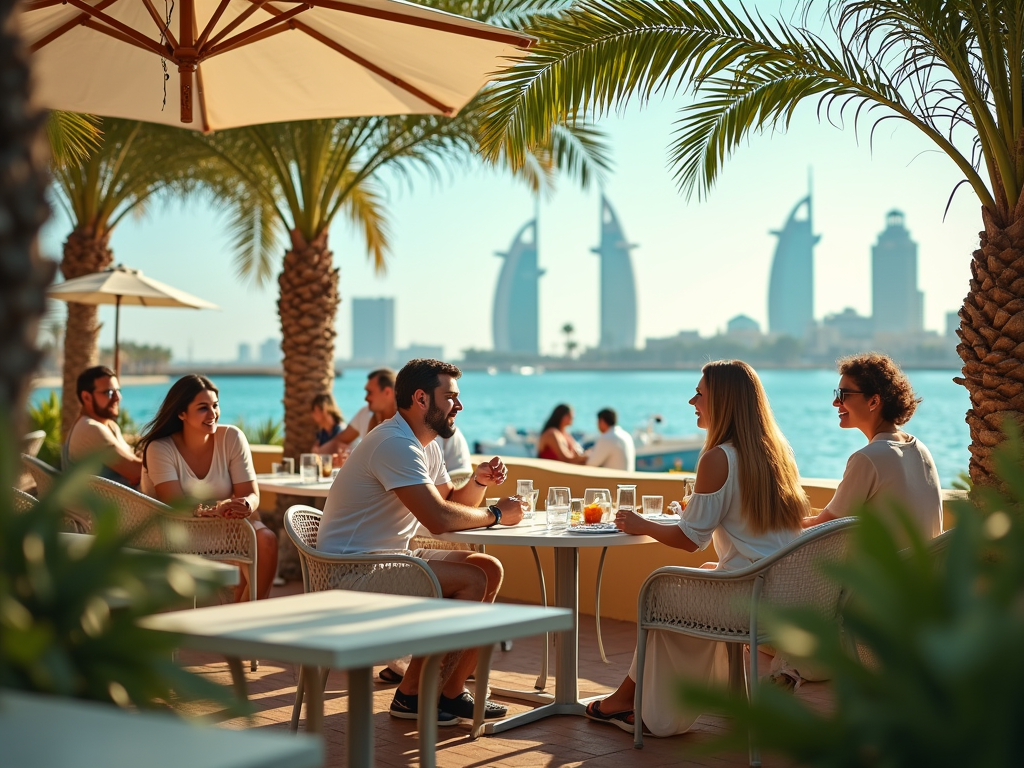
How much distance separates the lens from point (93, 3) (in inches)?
225

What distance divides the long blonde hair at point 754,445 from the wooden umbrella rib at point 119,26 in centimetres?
314

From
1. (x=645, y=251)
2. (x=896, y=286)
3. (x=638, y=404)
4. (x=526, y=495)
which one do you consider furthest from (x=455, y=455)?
(x=896, y=286)

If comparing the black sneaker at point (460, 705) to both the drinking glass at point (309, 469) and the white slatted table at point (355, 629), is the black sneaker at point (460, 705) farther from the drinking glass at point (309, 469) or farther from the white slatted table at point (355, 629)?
the drinking glass at point (309, 469)

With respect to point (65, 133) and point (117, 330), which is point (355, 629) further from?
point (117, 330)

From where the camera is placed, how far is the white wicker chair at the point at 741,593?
439cm

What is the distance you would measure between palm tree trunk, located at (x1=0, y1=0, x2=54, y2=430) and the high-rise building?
440ft

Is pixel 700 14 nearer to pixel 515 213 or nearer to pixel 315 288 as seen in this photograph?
pixel 315 288

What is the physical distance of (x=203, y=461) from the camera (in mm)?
6402

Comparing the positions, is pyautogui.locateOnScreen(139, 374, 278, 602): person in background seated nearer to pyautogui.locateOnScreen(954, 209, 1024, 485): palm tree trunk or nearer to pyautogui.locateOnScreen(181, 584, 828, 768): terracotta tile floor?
pyautogui.locateOnScreen(181, 584, 828, 768): terracotta tile floor

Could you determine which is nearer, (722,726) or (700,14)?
(722,726)

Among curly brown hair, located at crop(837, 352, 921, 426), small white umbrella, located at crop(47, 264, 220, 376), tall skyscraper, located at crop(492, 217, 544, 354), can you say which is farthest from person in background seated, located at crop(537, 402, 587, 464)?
tall skyscraper, located at crop(492, 217, 544, 354)

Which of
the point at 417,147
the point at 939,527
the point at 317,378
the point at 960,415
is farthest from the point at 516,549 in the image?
the point at 960,415

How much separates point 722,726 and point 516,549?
343cm

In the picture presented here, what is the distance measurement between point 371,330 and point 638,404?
51007 mm
